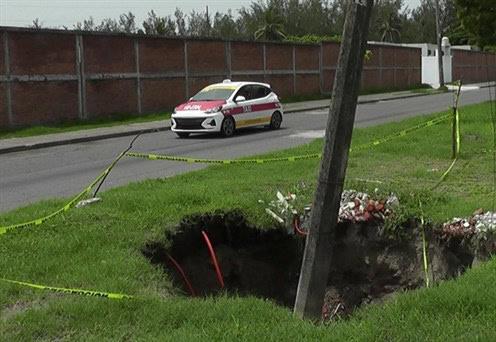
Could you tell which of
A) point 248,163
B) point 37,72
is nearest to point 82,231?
point 248,163

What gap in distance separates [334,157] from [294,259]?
10.3 feet

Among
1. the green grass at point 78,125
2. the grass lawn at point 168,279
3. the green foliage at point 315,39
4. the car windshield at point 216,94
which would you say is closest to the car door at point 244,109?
the car windshield at point 216,94

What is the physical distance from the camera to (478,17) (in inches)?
1020

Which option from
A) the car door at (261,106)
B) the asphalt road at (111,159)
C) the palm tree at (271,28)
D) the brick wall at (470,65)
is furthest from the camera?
the palm tree at (271,28)

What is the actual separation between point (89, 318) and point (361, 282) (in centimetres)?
368

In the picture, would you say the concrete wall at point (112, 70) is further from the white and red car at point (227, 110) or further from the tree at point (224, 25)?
the tree at point (224, 25)

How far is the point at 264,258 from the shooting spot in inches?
315

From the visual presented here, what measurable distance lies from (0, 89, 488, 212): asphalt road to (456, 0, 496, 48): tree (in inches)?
179

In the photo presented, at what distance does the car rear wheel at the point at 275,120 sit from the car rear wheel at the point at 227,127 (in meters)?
2.11

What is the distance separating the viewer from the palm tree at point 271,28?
80.0m

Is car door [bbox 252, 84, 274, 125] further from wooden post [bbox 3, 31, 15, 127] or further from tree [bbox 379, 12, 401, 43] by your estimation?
tree [bbox 379, 12, 401, 43]

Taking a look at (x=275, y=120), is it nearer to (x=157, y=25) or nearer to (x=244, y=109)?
(x=244, y=109)

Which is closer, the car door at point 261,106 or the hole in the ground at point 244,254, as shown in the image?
the hole in the ground at point 244,254

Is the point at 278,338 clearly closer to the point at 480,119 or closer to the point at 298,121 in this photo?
the point at 480,119
